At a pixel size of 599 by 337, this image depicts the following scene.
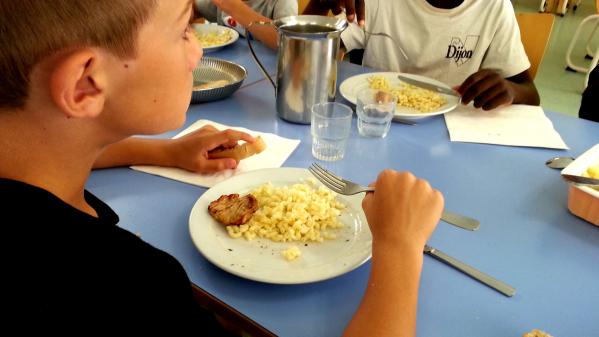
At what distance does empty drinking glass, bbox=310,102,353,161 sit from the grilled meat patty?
0.28 meters

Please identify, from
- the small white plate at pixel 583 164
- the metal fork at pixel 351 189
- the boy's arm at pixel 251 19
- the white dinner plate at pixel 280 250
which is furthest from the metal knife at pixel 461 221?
the boy's arm at pixel 251 19

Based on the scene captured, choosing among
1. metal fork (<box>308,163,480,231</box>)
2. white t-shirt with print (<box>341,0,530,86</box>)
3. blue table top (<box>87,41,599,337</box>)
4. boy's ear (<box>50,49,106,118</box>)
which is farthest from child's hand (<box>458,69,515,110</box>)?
boy's ear (<box>50,49,106,118</box>)

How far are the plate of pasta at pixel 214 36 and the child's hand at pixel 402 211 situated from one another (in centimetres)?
112

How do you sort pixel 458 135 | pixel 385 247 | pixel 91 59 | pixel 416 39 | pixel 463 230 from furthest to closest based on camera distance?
pixel 416 39 → pixel 458 135 → pixel 463 230 → pixel 385 247 → pixel 91 59

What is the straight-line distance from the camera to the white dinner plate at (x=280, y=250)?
27.2 inches

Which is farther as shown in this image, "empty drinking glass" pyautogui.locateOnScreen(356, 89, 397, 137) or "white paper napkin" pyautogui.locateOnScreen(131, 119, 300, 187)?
"empty drinking glass" pyautogui.locateOnScreen(356, 89, 397, 137)

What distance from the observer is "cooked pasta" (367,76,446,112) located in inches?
50.2

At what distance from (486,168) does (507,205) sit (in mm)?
143

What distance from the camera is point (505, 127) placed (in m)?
1.21

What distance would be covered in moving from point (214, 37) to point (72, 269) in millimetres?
1463

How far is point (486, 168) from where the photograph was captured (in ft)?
3.39

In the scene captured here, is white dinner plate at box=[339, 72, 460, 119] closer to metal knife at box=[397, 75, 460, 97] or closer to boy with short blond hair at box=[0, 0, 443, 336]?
metal knife at box=[397, 75, 460, 97]

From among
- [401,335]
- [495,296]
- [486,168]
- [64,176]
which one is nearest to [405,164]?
[486,168]

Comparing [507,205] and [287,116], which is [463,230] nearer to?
[507,205]
